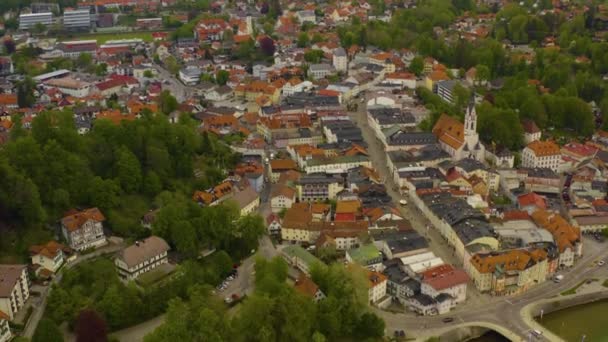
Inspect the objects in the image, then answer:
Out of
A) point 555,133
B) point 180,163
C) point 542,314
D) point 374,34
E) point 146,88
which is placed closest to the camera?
point 542,314

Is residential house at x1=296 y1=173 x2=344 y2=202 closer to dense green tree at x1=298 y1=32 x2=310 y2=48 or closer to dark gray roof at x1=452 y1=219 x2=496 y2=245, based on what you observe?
dark gray roof at x1=452 y1=219 x2=496 y2=245

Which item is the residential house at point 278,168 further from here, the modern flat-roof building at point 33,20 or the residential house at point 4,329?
the modern flat-roof building at point 33,20

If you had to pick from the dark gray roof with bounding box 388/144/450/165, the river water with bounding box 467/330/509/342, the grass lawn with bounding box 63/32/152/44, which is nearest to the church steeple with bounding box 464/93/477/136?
the dark gray roof with bounding box 388/144/450/165

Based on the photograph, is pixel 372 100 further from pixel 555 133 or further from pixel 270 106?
pixel 555 133

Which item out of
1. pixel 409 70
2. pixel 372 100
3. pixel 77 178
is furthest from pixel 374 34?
pixel 77 178

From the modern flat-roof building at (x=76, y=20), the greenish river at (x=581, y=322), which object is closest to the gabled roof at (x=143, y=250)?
the greenish river at (x=581, y=322)

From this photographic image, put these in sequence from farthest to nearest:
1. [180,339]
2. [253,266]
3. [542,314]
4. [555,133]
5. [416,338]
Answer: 1. [555,133]
2. [253,266]
3. [542,314]
4. [416,338]
5. [180,339]
